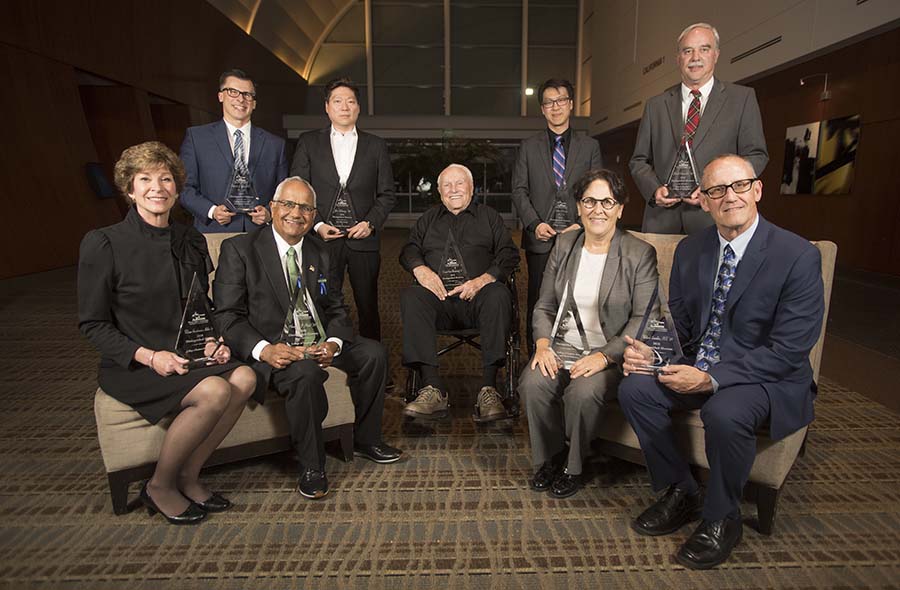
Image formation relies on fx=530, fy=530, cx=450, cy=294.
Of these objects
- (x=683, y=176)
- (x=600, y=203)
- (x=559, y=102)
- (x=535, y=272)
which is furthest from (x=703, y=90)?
(x=535, y=272)

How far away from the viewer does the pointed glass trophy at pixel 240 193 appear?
2643 mm

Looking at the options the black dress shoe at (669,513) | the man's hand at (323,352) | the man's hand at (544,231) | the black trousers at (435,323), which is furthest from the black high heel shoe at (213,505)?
the man's hand at (544,231)

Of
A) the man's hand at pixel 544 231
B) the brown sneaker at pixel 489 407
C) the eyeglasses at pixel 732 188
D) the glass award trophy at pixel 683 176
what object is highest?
the glass award trophy at pixel 683 176

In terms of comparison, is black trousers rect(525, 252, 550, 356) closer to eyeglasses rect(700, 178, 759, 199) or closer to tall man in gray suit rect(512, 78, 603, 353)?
tall man in gray suit rect(512, 78, 603, 353)

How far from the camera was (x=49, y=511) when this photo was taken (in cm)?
207

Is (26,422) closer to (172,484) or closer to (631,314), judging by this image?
(172,484)

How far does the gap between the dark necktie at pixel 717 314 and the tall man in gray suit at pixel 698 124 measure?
65cm

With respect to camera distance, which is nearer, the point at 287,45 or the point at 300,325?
the point at 300,325

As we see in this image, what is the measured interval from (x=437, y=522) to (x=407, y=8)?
18670 mm

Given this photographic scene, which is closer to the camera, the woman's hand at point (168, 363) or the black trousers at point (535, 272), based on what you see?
the woman's hand at point (168, 363)

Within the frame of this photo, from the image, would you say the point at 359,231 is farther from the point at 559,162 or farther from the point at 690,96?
the point at 690,96

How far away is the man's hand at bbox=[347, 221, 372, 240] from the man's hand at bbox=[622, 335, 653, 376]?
5.46 feet

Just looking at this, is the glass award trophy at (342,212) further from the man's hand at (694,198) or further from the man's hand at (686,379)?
the man's hand at (686,379)

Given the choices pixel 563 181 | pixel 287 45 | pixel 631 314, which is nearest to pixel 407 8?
pixel 287 45
